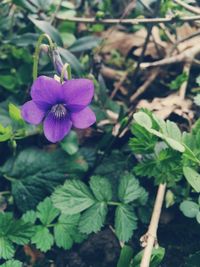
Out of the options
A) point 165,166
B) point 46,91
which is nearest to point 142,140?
point 165,166

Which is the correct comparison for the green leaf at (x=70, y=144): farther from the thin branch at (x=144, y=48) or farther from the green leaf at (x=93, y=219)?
the thin branch at (x=144, y=48)

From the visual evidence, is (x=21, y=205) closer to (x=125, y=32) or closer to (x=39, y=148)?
(x=39, y=148)

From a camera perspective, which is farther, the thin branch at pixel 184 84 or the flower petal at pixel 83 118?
the thin branch at pixel 184 84

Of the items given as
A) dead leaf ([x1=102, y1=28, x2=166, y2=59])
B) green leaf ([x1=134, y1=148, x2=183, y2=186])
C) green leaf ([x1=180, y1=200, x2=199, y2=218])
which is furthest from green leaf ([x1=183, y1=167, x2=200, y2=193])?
dead leaf ([x1=102, y1=28, x2=166, y2=59])

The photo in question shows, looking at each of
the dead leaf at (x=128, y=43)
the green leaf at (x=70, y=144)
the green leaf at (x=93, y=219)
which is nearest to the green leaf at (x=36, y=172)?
the green leaf at (x=70, y=144)

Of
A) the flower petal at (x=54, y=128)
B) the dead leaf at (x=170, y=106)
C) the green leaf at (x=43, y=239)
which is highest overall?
the flower petal at (x=54, y=128)
